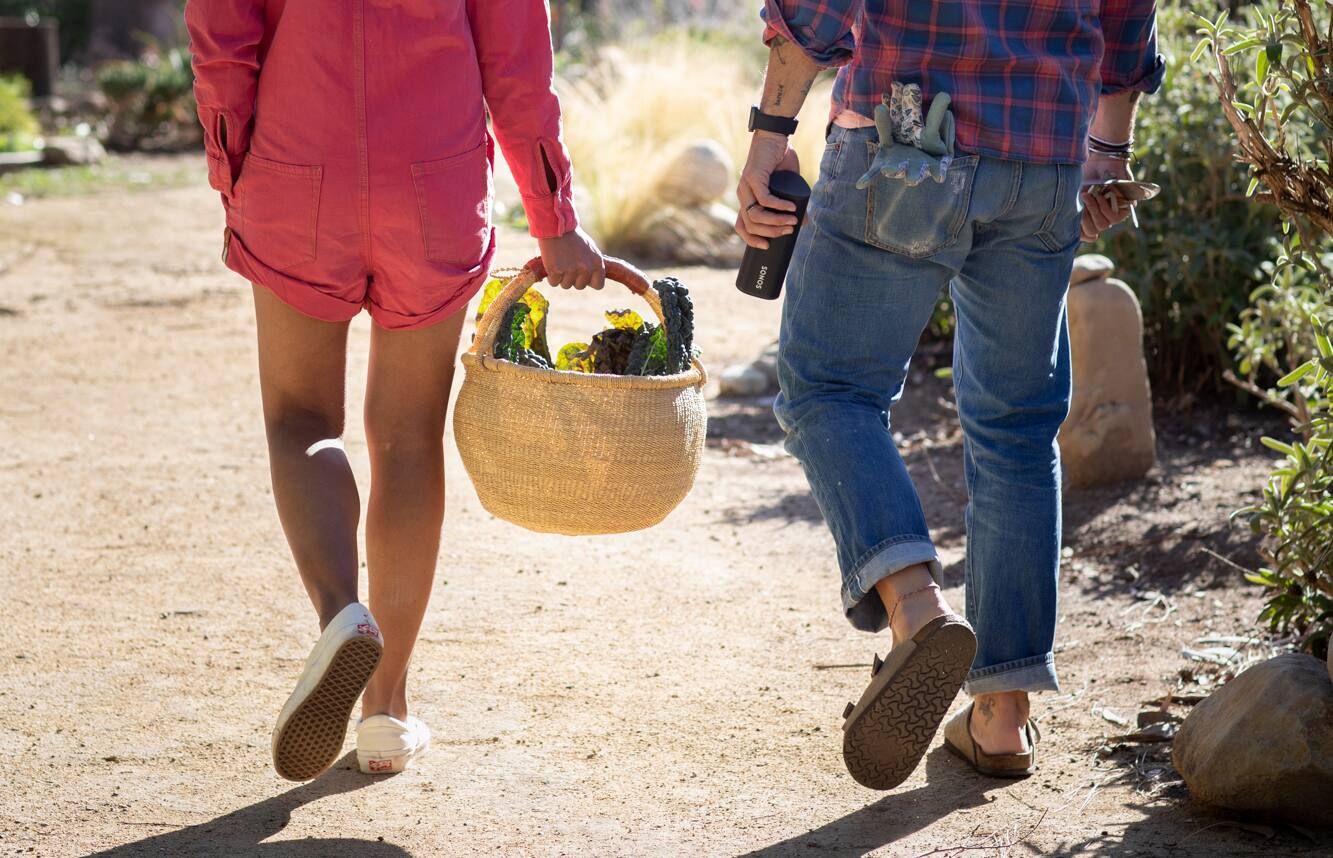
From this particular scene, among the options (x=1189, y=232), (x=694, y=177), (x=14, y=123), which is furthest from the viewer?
(x=14, y=123)

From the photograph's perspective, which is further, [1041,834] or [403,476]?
[403,476]

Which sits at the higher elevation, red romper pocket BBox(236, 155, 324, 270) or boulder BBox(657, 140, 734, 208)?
red romper pocket BBox(236, 155, 324, 270)

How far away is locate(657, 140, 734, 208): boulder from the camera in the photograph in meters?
10.0

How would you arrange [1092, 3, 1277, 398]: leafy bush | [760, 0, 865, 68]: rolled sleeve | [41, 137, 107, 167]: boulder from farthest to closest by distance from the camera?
[41, 137, 107, 167]: boulder < [1092, 3, 1277, 398]: leafy bush < [760, 0, 865, 68]: rolled sleeve

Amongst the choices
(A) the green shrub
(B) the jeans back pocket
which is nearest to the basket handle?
(B) the jeans back pocket

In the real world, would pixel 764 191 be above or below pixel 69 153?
above

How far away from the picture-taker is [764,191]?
102 inches

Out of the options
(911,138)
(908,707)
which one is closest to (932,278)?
(911,138)

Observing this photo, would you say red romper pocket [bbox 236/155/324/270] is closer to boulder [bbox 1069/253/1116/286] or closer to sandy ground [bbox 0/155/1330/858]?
sandy ground [bbox 0/155/1330/858]

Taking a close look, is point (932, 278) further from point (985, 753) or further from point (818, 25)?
point (985, 753)

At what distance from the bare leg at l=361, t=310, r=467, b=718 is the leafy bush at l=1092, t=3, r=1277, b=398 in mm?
3335

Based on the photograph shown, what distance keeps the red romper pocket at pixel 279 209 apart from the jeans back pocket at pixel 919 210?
946 millimetres

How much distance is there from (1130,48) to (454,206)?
1.28 meters

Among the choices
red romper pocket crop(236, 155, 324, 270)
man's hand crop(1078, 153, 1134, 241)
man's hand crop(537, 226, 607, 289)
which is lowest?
man's hand crop(537, 226, 607, 289)
